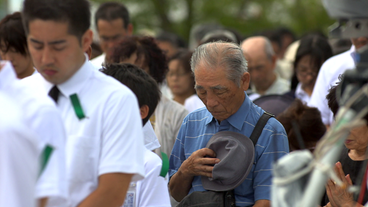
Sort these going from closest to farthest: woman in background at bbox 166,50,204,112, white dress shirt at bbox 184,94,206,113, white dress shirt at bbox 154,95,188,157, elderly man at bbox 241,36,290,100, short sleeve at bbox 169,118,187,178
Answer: short sleeve at bbox 169,118,187,178, white dress shirt at bbox 154,95,188,157, white dress shirt at bbox 184,94,206,113, woman in background at bbox 166,50,204,112, elderly man at bbox 241,36,290,100

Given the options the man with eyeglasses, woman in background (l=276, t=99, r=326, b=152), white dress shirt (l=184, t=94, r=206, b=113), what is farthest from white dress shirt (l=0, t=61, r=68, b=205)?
the man with eyeglasses

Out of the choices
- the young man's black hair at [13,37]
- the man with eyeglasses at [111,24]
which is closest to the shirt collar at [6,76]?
the young man's black hair at [13,37]

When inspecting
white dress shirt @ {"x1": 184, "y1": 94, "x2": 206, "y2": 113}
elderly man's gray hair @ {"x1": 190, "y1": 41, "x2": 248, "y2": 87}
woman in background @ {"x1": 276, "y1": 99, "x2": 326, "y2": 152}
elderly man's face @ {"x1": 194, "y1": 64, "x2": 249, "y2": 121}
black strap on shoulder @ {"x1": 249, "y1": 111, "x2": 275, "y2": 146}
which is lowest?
white dress shirt @ {"x1": 184, "y1": 94, "x2": 206, "y2": 113}

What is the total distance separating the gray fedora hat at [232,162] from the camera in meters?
2.85

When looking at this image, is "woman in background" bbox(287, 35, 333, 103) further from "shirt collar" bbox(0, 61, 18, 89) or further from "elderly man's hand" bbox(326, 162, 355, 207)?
"shirt collar" bbox(0, 61, 18, 89)

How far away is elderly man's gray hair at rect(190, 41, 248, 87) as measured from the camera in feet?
10.0

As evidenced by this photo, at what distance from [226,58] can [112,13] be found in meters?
3.02

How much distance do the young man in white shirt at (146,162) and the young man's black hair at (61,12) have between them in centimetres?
81

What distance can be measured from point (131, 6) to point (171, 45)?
10.1 m

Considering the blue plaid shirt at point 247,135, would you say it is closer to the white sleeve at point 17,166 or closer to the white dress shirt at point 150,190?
the white dress shirt at point 150,190

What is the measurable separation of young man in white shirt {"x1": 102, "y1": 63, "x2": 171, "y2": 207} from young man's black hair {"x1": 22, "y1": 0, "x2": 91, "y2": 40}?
0.81 metres

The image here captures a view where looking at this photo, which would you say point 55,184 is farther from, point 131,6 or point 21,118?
point 131,6

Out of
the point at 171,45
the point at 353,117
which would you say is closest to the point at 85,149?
the point at 353,117

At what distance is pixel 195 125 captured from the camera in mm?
3242
